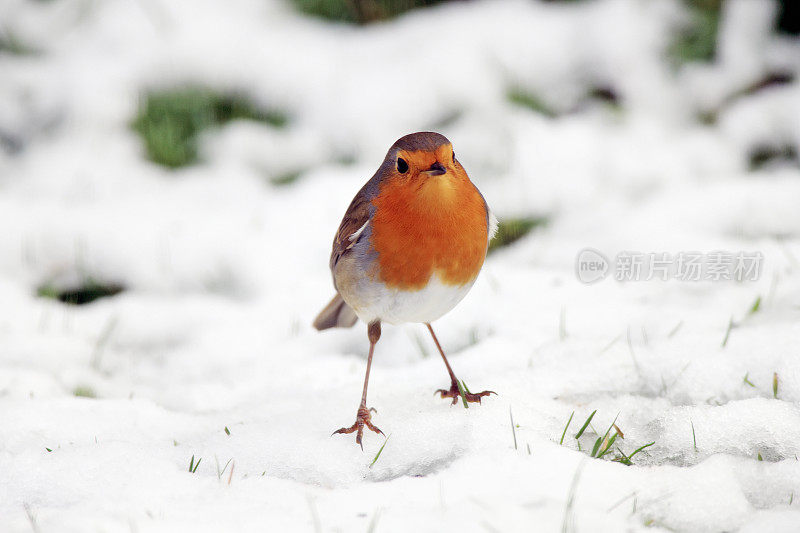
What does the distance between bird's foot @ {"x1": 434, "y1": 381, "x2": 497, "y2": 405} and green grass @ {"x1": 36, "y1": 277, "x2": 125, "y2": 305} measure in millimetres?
2274

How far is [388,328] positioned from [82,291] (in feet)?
5.81

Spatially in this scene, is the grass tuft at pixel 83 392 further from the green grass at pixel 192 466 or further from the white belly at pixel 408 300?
the white belly at pixel 408 300

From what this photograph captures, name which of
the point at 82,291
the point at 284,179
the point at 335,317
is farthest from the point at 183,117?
the point at 335,317

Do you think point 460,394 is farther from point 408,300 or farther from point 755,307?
point 755,307

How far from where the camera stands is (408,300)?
269cm

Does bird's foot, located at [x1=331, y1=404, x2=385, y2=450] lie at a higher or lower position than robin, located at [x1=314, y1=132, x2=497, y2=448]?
lower

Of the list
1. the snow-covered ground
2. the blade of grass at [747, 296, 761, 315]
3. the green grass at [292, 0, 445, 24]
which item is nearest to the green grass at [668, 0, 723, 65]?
the snow-covered ground

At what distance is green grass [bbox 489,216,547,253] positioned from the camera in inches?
181

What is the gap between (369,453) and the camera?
257 cm

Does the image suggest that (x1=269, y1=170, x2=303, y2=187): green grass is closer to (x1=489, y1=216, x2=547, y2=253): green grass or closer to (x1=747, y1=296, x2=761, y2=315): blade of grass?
(x1=489, y1=216, x2=547, y2=253): green grass

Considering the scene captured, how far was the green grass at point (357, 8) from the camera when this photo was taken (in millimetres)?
6266

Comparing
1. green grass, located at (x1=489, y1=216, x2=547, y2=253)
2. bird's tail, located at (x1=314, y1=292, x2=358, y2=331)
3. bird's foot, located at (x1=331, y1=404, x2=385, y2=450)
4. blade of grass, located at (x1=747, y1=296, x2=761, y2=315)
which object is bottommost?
green grass, located at (x1=489, y1=216, x2=547, y2=253)

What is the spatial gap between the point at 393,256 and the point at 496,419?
0.67 meters

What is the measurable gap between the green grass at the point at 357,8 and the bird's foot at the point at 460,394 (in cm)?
422
